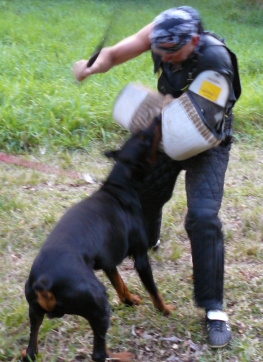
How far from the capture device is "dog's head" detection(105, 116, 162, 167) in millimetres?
3451

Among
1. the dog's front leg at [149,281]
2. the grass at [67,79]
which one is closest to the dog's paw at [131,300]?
the dog's front leg at [149,281]

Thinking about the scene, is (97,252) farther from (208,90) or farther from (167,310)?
(208,90)

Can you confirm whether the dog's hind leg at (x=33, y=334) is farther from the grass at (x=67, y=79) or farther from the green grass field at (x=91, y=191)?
the grass at (x=67, y=79)

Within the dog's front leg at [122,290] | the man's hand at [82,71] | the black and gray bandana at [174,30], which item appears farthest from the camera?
the man's hand at [82,71]

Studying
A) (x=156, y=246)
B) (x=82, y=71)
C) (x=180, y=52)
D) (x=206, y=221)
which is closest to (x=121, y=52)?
(x=82, y=71)

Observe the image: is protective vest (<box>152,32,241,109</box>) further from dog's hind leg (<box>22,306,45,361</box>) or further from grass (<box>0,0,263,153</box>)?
dog's hind leg (<box>22,306,45,361</box>)

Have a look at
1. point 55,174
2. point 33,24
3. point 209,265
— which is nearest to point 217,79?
point 209,265

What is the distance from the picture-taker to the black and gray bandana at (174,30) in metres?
3.16

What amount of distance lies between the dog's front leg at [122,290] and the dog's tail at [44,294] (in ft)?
2.51

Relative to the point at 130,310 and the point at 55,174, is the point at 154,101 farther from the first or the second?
the point at 55,174

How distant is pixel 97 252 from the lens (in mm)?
3104

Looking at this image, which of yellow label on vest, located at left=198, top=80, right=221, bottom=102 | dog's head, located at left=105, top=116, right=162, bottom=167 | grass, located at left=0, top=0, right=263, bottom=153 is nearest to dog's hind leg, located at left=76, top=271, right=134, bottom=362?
dog's head, located at left=105, top=116, right=162, bottom=167

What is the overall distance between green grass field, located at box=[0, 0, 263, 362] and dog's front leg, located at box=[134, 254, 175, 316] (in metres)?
0.07

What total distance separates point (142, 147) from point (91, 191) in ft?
6.26
